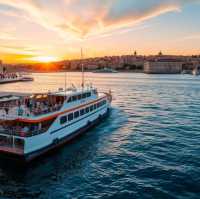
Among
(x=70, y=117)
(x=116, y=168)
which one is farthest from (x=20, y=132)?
(x=116, y=168)

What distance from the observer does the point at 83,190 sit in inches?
563

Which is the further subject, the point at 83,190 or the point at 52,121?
the point at 52,121

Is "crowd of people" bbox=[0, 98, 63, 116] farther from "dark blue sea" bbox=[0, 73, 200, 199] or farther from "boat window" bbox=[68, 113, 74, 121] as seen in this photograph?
"dark blue sea" bbox=[0, 73, 200, 199]

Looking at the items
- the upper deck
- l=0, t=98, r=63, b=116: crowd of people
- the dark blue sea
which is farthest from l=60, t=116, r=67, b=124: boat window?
the dark blue sea

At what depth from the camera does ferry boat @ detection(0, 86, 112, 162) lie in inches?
700

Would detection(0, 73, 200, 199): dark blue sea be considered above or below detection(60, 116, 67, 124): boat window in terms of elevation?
below

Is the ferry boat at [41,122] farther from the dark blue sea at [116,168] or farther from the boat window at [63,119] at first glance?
the dark blue sea at [116,168]

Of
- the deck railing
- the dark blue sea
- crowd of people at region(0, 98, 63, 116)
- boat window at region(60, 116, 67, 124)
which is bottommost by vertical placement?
the dark blue sea

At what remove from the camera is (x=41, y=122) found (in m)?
19.0

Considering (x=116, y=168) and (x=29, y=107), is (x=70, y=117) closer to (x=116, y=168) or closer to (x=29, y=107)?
(x=29, y=107)

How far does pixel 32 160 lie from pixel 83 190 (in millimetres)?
5445

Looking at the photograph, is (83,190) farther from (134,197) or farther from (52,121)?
(52,121)

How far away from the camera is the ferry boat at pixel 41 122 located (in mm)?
17781

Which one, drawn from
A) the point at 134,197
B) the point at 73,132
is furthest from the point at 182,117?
the point at 134,197
